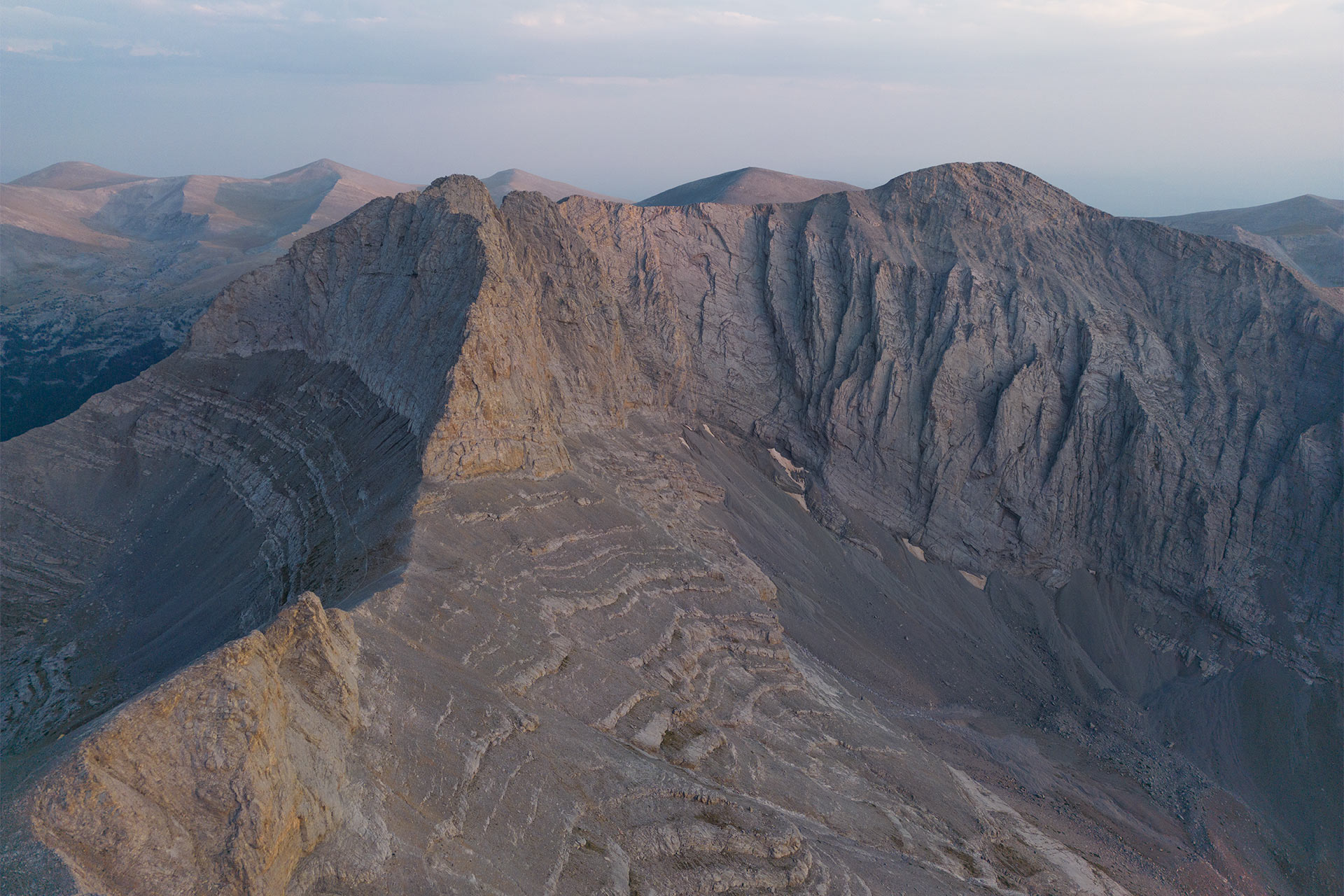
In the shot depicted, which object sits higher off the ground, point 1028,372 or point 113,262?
point 1028,372

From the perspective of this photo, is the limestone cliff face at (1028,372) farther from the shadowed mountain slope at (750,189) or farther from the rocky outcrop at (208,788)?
the rocky outcrop at (208,788)

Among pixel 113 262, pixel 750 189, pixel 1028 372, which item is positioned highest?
pixel 750 189

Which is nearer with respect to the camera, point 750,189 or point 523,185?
point 750,189

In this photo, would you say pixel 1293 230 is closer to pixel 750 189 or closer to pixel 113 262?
pixel 750 189

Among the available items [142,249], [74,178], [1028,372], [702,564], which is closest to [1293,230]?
[1028,372]

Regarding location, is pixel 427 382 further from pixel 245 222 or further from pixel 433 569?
pixel 245 222

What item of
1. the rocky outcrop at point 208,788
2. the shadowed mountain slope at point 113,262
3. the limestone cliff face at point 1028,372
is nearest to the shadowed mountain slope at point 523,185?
the shadowed mountain slope at point 113,262

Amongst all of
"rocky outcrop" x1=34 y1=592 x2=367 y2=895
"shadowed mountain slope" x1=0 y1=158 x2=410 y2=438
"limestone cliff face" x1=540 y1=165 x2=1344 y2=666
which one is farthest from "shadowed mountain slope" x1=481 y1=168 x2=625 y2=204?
"rocky outcrop" x1=34 y1=592 x2=367 y2=895

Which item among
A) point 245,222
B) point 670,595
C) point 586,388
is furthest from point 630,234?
point 245,222
